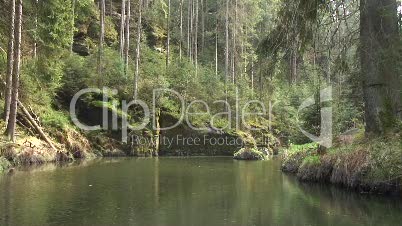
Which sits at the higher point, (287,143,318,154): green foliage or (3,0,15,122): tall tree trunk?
(3,0,15,122): tall tree trunk

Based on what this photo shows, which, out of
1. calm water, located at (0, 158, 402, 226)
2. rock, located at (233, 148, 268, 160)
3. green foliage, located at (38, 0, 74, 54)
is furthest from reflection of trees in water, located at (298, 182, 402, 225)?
rock, located at (233, 148, 268, 160)

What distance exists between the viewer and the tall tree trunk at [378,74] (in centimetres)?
1072

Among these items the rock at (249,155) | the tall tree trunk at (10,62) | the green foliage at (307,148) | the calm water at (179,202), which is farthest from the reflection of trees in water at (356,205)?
the rock at (249,155)

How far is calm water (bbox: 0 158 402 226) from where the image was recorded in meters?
7.77

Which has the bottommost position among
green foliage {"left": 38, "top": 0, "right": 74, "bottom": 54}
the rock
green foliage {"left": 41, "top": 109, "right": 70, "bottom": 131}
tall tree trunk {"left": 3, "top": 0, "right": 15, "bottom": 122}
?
the rock

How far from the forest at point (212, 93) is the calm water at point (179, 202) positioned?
0.59 metres

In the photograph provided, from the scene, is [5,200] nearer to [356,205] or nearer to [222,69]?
[356,205]

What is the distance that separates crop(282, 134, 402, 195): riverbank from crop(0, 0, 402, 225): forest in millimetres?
33

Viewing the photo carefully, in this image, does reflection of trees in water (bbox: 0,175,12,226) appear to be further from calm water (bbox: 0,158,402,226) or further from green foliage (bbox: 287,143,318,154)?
green foliage (bbox: 287,143,318,154)

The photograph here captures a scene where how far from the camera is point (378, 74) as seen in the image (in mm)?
11180

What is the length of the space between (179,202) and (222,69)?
37.7m

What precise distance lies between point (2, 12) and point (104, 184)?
1050cm

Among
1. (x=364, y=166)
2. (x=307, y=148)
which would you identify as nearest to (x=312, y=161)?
(x=307, y=148)

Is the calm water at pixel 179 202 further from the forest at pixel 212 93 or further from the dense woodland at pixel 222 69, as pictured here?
the dense woodland at pixel 222 69
